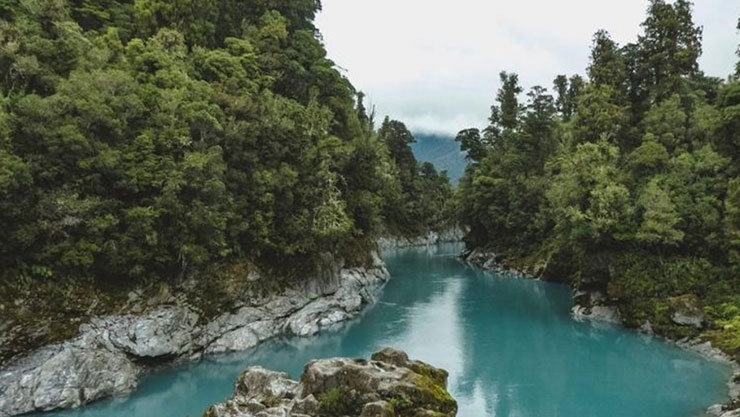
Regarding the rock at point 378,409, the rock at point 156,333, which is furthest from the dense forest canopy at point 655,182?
the rock at point 156,333

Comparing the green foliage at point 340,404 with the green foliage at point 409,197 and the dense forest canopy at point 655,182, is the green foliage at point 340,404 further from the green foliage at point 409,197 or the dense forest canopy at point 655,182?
the green foliage at point 409,197

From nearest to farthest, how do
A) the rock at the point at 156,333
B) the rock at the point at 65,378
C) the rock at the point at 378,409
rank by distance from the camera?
the rock at the point at 378,409 < the rock at the point at 65,378 < the rock at the point at 156,333

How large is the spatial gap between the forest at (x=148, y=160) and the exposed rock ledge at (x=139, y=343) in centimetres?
117

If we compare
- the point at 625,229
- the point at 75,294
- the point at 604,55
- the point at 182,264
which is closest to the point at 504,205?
the point at 604,55

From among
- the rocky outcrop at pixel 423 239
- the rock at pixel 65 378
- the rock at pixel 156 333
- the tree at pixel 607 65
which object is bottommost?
the rock at pixel 65 378

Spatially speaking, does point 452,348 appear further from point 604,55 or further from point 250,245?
point 604,55

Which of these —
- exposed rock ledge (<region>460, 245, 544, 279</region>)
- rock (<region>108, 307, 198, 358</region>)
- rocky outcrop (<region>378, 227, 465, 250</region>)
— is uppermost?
rocky outcrop (<region>378, 227, 465, 250</region>)

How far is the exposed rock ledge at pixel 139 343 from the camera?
1995 cm

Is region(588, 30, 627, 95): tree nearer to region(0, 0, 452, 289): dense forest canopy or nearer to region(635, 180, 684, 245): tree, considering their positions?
region(635, 180, 684, 245): tree

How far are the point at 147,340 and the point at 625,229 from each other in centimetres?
2868

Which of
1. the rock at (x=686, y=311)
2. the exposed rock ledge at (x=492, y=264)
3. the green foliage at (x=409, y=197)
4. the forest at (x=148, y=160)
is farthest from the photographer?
the green foliage at (x=409, y=197)

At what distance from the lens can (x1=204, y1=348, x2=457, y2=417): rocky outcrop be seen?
43.3 ft

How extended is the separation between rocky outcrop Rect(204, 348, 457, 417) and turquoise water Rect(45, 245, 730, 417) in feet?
22.1

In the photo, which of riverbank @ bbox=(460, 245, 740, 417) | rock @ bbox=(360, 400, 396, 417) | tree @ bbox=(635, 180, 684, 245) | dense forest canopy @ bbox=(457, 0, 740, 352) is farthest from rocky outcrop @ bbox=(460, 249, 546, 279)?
rock @ bbox=(360, 400, 396, 417)
